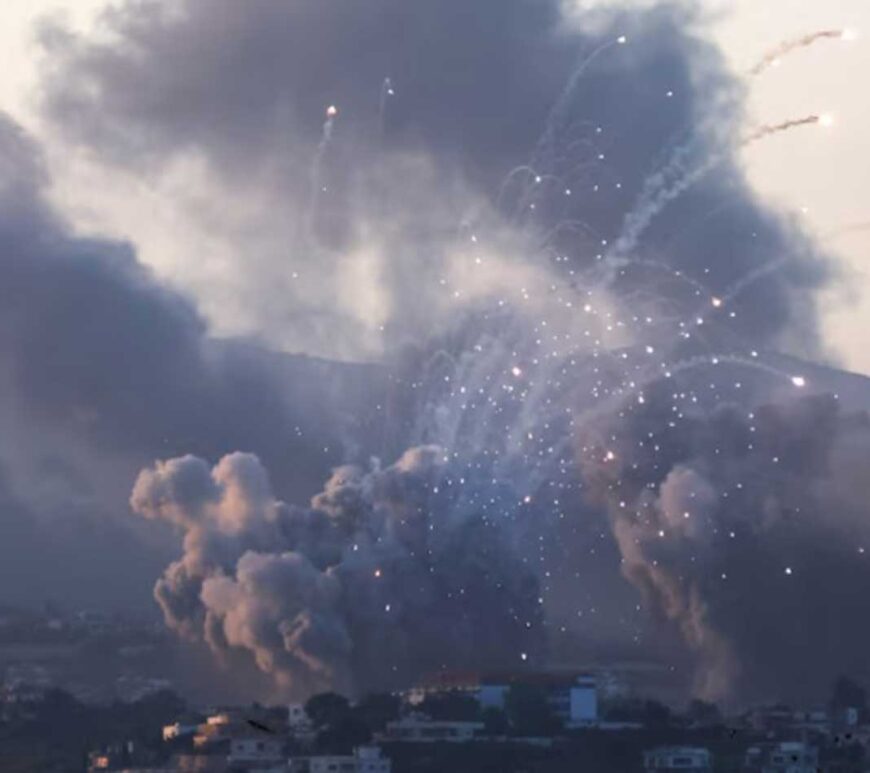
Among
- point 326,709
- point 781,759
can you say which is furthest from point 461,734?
point 781,759

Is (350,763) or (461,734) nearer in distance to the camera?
(350,763)

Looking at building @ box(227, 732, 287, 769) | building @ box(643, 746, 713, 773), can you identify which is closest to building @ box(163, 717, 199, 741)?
building @ box(227, 732, 287, 769)

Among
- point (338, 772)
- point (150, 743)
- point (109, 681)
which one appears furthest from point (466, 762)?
point (109, 681)

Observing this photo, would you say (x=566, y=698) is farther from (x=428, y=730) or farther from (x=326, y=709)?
(x=326, y=709)

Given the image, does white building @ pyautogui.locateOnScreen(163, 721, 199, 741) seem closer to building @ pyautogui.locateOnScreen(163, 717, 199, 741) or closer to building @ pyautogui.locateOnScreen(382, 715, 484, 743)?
building @ pyautogui.locateOnScreen(163, 717, 199, 741)

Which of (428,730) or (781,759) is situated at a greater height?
(428,730)

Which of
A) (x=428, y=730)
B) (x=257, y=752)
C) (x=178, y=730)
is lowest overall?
(x=257, y=752)

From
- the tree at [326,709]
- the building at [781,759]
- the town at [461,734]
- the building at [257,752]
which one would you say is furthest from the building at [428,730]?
the building at [781,759]

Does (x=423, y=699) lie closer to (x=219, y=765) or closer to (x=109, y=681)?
(x=219, y=765)
